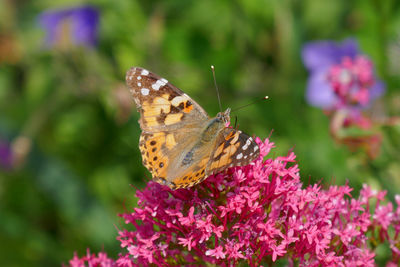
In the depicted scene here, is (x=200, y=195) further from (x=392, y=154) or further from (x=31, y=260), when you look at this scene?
(x=31, y=260)

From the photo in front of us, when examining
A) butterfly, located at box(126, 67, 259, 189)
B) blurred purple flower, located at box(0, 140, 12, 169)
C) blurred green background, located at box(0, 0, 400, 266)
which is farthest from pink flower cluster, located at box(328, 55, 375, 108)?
blurred purple flower, located at box(0, 140, 12, 169)

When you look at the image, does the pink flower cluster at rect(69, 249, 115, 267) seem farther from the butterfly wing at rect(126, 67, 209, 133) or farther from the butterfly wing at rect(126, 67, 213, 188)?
the butterfly wing at rect(126, 67, 209, 133)

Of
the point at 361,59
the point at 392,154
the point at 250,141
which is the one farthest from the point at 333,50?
the point at 250,141

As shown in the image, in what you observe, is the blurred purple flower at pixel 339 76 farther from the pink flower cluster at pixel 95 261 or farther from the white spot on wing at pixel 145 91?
the pink flower cluster at pixel 95 261

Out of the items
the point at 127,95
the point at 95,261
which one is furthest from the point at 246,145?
the point at 127,95

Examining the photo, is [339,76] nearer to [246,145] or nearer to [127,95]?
[127,95]
